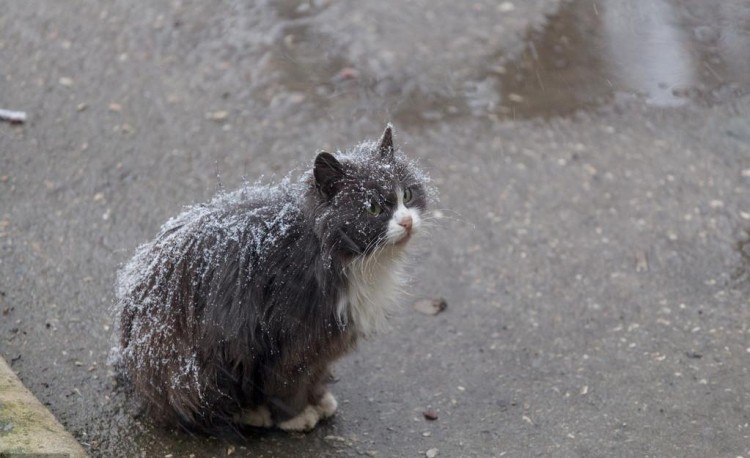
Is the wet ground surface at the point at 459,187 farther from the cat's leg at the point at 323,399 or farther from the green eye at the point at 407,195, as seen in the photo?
the green eye at the point at 407,195

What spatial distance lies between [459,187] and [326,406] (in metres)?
2.03

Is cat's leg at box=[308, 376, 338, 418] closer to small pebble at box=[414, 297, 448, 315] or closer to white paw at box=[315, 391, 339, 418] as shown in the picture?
white paw at box=[315, 391, 339, 418]

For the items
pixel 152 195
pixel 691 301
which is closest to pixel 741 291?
pixel 691 301

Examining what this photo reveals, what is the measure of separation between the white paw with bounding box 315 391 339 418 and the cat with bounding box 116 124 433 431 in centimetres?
27

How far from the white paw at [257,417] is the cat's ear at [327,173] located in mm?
1065

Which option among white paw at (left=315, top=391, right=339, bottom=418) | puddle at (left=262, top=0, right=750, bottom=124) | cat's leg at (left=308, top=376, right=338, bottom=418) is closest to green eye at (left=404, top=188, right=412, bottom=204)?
cat's leg at (left=308, top=376, right=338, bottom=418)

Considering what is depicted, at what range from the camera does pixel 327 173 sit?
11.3 ft

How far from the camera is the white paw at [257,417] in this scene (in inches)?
155

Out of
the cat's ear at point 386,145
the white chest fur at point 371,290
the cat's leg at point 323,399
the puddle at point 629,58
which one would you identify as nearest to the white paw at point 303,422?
the cat's leg at point 323,399

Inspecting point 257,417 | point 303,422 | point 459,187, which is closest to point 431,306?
point 459,187

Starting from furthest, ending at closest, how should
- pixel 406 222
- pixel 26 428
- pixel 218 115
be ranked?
pixel 218 115 → pixel 406 222 → pixel 26 428

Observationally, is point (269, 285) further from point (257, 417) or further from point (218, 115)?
point (218, 115)

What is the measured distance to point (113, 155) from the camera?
591 cm

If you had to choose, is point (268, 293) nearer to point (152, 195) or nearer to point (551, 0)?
point (152, 195)
